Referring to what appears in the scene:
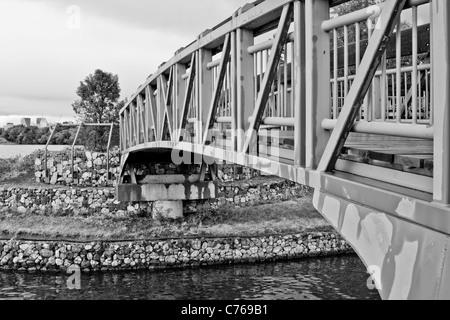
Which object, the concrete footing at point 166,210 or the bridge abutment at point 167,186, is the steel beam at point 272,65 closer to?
the bridge abutment at point 167,186

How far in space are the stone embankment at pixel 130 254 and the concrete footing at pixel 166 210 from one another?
79.7 inches

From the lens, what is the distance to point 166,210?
21734mm

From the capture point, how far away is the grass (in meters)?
20.6

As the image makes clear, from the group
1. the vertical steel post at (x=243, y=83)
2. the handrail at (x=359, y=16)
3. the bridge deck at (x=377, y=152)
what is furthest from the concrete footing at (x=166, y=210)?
the handrail at (x=359, y=16)

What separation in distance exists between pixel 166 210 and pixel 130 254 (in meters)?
2.97

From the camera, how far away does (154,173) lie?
22016mm

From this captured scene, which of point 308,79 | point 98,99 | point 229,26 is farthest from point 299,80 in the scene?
point 98,99

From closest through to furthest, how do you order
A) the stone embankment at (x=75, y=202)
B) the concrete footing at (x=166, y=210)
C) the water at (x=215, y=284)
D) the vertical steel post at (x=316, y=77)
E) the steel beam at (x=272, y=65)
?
the vertical steel post at (x=316, y=77), the steel beam at (x=272, y=65), the water at (x=215, y=284), the concrete footing at (x=166, y=210), the stone embankment at (x=75, y=202)

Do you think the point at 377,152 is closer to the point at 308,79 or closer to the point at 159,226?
the point at 308,79

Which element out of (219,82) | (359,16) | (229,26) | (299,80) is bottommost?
(299,80)

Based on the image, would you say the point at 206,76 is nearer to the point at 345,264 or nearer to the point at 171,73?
the point at 171,73

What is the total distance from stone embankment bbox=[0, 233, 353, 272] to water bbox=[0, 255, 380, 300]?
0.41 m

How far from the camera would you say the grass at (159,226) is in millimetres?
20594
